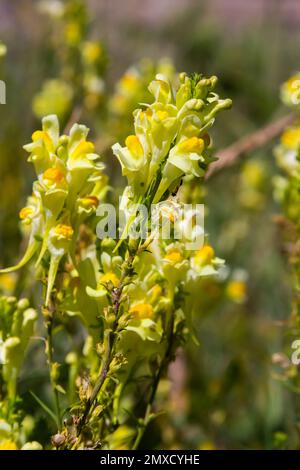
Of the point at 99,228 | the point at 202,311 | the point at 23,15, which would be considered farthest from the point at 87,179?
the point at 23,15

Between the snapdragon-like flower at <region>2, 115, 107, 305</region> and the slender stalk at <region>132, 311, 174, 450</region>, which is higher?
the snapdragon-like flower at <region>2, 115, 107, 305</region>

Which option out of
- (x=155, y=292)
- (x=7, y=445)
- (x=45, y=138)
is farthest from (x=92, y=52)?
(x=7, y=445)

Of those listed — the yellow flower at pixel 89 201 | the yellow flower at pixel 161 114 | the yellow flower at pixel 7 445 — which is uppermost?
the yellow flower at pixel 161 114

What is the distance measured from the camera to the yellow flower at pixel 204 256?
1289 mm

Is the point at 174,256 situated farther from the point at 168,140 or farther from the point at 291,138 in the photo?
the point at 291,138

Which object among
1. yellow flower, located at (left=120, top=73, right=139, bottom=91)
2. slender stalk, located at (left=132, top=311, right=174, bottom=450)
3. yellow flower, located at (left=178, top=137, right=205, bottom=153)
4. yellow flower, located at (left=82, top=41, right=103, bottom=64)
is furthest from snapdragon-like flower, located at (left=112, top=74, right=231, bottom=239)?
yellow flower, located at (left=82, top=41, right=103, bottom=64)

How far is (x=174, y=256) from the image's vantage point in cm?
122

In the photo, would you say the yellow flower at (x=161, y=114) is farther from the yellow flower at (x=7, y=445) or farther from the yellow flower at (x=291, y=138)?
the yellow flower at (x=291, y=138)

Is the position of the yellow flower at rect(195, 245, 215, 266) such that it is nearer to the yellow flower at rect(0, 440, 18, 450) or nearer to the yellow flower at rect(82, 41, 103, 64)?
the yellow flower at rect(0, 440, 18, 450)

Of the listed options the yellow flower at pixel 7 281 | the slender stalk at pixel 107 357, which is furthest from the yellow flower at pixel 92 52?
the slender stalk at pixel 107 357

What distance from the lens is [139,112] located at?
Answer: 3.66ft

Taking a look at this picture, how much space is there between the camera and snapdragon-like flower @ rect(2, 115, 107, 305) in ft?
3.85

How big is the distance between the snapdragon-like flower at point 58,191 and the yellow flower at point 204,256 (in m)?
0.20

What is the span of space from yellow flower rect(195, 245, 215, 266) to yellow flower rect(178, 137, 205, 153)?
0.25 metres
